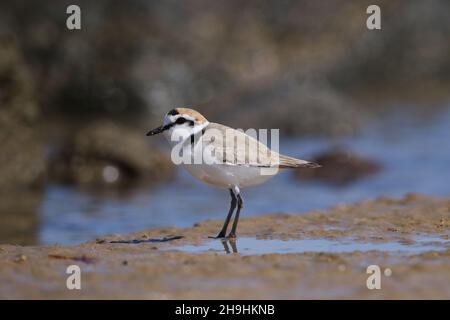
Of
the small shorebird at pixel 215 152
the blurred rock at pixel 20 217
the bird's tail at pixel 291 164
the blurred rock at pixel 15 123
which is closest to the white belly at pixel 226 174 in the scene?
the small shorebird at pixel 215 152

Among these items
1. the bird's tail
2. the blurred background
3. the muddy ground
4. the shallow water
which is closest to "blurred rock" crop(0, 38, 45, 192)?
the blurred background

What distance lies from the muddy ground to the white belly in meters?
0.62

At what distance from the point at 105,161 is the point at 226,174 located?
8970 mm

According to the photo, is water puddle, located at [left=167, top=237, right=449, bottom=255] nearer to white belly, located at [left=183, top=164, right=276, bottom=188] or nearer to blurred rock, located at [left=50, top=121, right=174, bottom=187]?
white belly, located at [left=183, top=164, right=276, bottom=188]

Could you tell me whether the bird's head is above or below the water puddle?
above

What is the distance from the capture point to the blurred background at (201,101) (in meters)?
14.9

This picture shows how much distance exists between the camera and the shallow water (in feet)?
42.4

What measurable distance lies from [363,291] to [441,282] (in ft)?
2.24

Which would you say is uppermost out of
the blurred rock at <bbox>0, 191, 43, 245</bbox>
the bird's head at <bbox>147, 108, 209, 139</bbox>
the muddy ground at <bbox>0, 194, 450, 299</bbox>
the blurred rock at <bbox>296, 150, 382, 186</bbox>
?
the blurred rock at <bbox>296, 150, 382, 186</bbox>

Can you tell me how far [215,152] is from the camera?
796 centimetres

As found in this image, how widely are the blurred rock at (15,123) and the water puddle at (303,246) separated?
304 inches

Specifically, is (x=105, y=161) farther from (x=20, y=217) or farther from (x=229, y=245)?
(x=229, y=245)

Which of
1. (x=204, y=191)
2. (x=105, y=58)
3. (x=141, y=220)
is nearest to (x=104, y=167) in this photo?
(x=204, y=191)

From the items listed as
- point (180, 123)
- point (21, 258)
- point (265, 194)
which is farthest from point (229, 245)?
point (265, 194)
